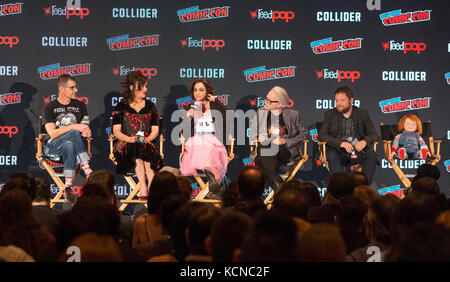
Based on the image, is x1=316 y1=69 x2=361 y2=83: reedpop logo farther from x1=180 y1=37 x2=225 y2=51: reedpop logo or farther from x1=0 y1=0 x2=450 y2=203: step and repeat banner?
x1=180 y1=37 x2=225 y2=51: reedpop logo

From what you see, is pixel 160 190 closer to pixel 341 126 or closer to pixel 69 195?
pixel 69 195

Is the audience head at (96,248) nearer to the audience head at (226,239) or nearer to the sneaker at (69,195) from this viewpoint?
the audience head at (226,239)

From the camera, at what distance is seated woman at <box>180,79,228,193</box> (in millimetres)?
5656

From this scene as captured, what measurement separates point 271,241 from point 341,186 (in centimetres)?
203

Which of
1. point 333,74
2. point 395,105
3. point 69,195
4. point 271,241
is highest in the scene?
point 333,74

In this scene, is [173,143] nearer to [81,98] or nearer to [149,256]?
[81,98]

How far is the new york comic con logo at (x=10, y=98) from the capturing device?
21.8 feet

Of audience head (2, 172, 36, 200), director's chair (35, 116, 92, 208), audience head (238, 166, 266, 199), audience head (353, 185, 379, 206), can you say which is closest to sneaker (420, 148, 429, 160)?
audience head (353, 185, 379, 206)

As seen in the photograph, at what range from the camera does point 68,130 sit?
18.7 feet

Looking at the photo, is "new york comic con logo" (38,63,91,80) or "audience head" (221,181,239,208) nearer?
"audience head" (221,181,239,208)

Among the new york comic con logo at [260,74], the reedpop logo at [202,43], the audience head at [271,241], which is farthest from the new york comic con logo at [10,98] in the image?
the audience head at [271,241]

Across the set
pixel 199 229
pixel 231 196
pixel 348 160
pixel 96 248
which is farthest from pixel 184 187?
pixel 348 160

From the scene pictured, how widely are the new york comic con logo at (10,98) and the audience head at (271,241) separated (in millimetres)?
5548

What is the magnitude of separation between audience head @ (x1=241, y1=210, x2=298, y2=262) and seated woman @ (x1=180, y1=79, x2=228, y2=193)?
381 centimetres
